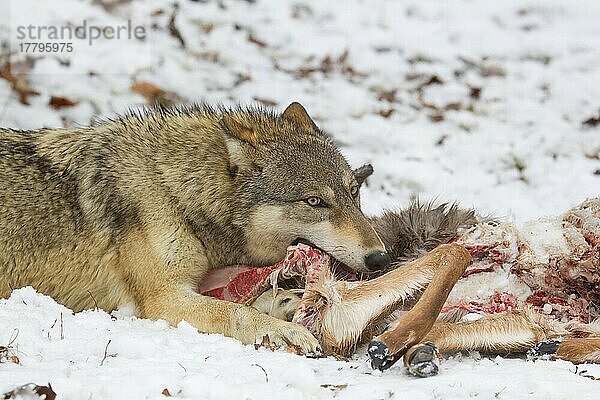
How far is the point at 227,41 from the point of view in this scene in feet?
31.8

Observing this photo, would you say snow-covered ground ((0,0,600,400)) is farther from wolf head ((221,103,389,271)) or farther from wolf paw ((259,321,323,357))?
wolf head ((221,103,389,271))

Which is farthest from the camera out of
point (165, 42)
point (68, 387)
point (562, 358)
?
point (165, 42)

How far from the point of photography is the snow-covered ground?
25.0ft

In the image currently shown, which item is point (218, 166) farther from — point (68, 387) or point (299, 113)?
point (68, 387)

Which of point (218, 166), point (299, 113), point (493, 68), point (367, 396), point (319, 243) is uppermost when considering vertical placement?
point (493, 68)

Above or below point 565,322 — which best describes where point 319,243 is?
above

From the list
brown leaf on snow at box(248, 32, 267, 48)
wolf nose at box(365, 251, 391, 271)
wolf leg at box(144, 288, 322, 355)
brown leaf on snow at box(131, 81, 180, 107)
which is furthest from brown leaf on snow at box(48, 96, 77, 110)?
wolf nose at box(365, 251, 391, 271)

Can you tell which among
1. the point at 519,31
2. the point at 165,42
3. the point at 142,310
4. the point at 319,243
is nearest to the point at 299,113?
the point at 319,243

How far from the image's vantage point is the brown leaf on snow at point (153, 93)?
8.32 m

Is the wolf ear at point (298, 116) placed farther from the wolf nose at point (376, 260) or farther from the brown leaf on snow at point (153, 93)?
the brown leaf on snow at point (153, 93)

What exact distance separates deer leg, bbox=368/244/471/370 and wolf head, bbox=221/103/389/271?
0.47m

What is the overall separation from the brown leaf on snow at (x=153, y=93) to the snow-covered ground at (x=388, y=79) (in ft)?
0.17

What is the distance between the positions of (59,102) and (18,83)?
1.58ft

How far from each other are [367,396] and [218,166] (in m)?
2.08
